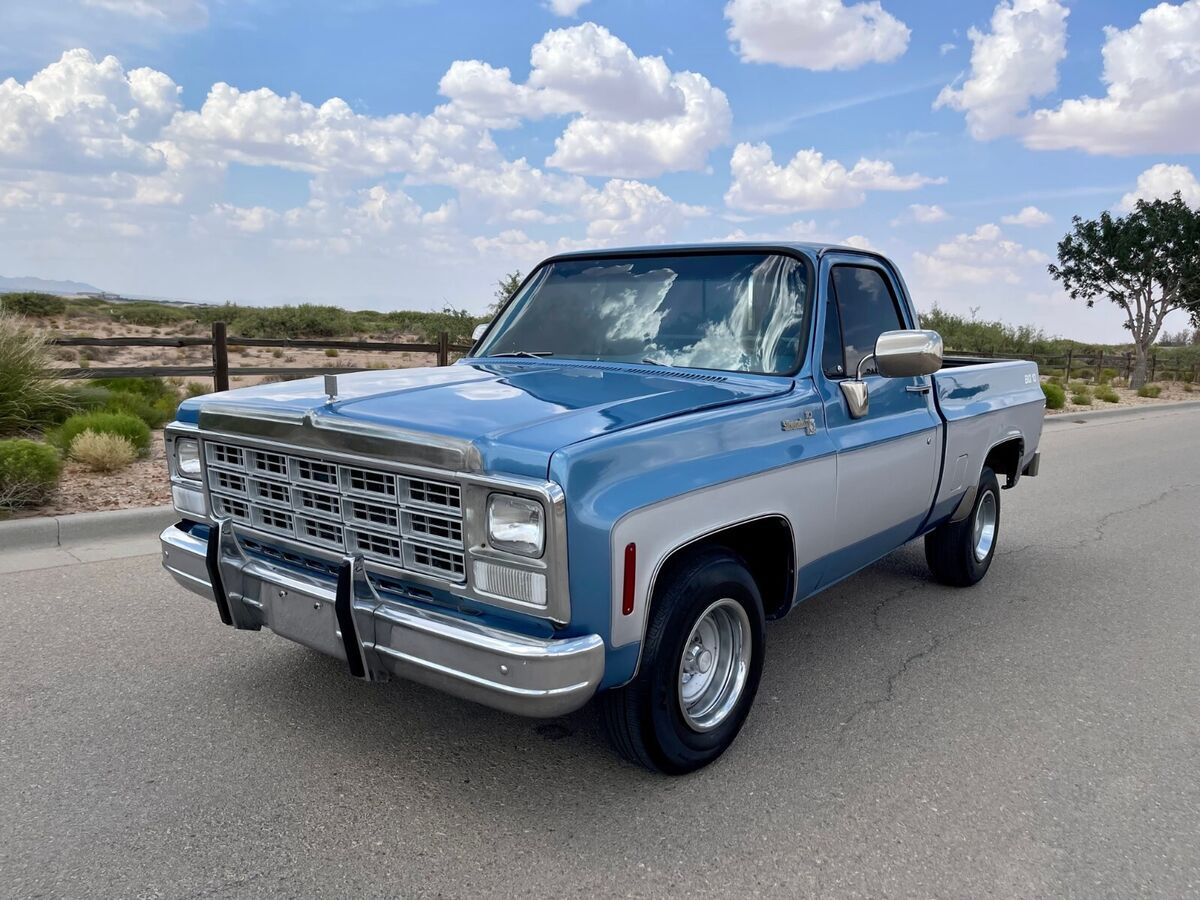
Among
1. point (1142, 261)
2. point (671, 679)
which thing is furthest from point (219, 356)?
point (1142, 261)

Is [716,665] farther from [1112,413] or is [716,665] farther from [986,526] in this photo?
[1112,413]

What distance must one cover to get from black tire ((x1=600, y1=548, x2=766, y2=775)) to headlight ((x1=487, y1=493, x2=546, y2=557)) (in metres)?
0.56

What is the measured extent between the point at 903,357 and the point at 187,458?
2877mm

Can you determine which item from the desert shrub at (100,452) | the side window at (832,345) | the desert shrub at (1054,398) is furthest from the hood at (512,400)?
the desert shrub at (1054,398)

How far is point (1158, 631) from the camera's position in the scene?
4.98 m

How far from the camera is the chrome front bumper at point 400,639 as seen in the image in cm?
259

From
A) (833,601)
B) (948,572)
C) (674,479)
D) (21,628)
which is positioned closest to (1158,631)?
(948,572)

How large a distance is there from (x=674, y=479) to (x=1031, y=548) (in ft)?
16.1

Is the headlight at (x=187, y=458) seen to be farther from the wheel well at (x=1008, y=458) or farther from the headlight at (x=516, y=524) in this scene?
the wheel well at (x=1008, y=458)

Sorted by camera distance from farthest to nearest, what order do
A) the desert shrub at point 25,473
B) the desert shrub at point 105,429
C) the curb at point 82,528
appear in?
the desert shrub at point 105,429, the desert shrub at point 25,473, the curb at point 82,528

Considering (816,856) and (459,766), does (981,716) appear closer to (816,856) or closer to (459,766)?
(816,856)

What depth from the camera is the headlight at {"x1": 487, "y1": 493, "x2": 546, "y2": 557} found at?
259 cm

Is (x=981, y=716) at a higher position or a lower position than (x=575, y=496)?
lower

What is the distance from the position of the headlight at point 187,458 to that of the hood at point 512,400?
3.6 inches
